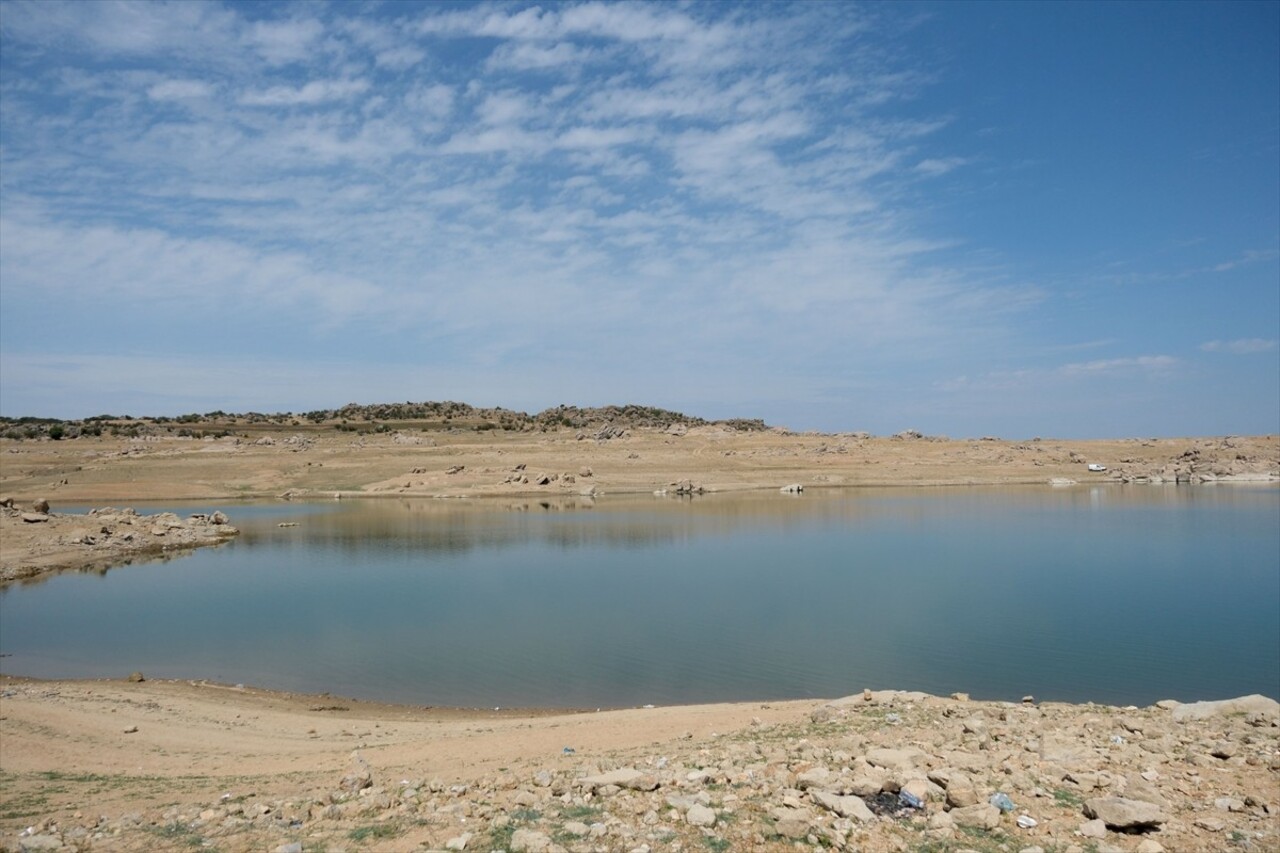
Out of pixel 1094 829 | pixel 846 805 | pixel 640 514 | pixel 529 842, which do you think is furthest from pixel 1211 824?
pixel 640 514

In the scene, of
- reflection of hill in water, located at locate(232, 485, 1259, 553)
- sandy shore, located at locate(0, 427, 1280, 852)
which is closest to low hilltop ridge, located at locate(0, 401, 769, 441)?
reflection of hill in water, located at locate(232, 485, 1259, 553)

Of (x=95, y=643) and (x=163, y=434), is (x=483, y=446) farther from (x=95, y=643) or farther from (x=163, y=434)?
(x=95, y=643)

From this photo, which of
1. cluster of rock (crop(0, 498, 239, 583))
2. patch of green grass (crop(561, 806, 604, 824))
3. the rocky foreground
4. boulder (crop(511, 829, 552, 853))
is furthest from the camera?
cluster of rock (crop(0, 498, 239, 583))

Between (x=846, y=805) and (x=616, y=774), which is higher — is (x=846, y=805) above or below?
above

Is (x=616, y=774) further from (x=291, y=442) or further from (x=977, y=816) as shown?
(x=291, y=442)

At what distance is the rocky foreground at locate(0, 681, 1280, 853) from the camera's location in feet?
19.0

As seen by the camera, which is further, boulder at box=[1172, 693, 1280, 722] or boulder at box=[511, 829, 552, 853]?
boulder at box=[1172, 693, 1280, 722]

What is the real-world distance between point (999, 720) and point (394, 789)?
668 cm

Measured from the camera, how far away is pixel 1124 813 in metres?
5.91

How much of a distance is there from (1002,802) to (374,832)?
188 inches

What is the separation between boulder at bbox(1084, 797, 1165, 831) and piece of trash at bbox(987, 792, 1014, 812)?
53 cm

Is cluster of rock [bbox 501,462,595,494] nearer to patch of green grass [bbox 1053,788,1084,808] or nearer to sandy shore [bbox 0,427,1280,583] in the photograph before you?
sandy shore [bbox 0,427,1280,583]

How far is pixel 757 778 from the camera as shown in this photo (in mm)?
6793

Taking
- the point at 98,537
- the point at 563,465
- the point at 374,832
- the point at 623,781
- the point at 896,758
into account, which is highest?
the point at 563,465
